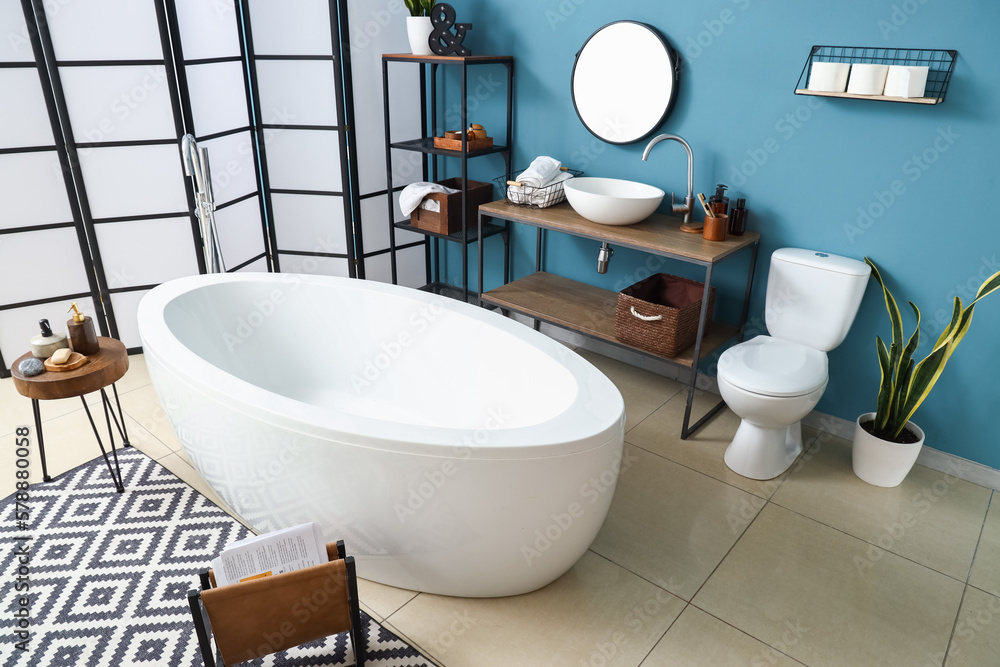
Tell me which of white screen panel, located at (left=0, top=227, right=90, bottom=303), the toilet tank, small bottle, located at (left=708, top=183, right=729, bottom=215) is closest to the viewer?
the toilet tank

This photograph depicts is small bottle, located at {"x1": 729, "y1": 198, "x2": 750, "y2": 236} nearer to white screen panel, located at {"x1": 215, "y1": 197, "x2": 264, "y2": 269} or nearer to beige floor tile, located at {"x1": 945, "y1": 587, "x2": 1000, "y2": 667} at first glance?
beige floor tile, located at {"x1": 945, "y1": 587, "x2": 1000, "y2": 667}

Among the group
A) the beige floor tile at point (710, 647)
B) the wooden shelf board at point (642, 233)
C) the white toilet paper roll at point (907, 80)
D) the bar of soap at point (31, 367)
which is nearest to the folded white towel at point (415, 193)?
the wooden shelf board at point (642, 233)

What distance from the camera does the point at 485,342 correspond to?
228cm

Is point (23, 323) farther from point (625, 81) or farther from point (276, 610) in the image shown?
point (625, 81)

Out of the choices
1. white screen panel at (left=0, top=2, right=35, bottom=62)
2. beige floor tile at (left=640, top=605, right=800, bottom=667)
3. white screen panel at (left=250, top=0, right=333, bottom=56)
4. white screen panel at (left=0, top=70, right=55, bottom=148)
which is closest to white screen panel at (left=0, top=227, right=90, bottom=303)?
white screen panel at (left=0, top=70, right=55, bottom=148)

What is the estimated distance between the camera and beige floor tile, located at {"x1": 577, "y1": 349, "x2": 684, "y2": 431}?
289 cm

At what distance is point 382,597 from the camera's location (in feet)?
6.25

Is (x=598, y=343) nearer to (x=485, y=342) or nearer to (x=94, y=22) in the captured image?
(x=485, y=342)

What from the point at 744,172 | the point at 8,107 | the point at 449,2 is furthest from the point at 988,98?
the point at 8,107

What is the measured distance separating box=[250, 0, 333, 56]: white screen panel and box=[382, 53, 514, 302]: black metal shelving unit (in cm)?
31

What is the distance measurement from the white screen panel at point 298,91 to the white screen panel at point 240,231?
0.46 m

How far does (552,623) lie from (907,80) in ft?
6.31

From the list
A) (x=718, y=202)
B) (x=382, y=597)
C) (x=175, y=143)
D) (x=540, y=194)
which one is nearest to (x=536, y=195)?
(x=540, y=194)

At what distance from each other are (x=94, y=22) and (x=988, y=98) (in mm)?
3219
